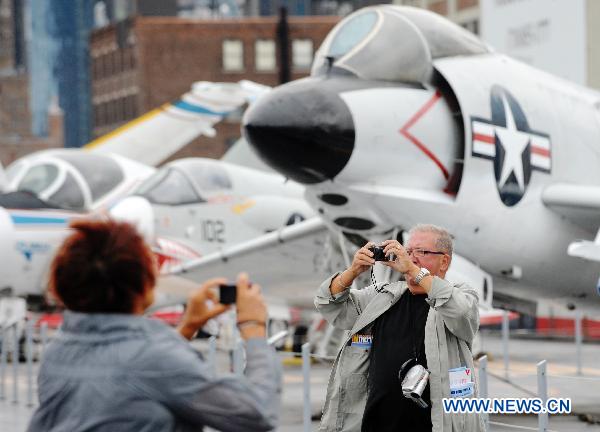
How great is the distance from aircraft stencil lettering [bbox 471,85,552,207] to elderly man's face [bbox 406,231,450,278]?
543 cm

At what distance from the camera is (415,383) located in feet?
17.8

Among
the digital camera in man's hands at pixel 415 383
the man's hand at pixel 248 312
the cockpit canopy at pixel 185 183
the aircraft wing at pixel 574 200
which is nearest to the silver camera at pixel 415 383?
the digital camera in man's hands at pixel 415 383

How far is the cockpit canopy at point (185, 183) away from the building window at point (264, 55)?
46744mm

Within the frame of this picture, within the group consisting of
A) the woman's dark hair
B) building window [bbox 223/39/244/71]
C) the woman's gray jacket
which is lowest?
building window [bbox 223/39/244/71]

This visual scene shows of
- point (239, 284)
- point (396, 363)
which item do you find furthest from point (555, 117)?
point (239, 284)

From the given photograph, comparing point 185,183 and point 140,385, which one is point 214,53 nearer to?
point 185,183

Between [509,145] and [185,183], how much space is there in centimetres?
1102

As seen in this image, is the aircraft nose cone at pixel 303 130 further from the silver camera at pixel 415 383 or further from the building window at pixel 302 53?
the building window at pixel 302 53

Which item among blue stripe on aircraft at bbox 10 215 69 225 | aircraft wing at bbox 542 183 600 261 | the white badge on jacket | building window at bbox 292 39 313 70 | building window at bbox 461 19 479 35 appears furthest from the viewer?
building window at bbox 292 39 313 70

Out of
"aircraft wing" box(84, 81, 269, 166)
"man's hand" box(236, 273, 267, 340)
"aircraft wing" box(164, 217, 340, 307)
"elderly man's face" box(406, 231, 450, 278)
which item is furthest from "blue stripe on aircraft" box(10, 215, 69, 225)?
"man's hand" box(236, 273, 267, 340)

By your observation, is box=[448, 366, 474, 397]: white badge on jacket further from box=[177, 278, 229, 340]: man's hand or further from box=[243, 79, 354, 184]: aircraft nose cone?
box=[243, 79, 354, 184]: aircraft nose cone

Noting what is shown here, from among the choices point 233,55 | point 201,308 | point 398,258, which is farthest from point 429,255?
point 233,55

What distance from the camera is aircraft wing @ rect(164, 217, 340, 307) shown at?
15.5 metres

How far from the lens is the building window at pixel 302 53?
224ft
